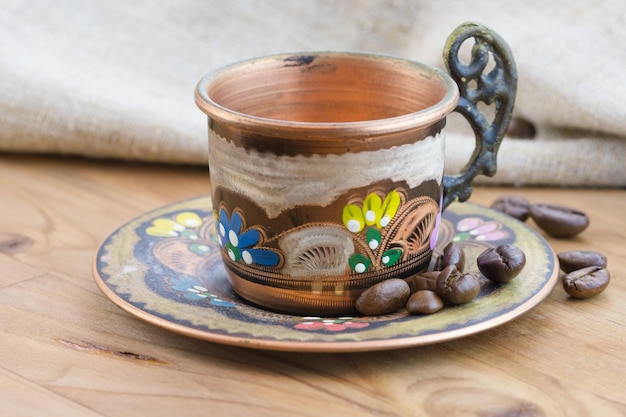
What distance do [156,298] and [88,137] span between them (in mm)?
654

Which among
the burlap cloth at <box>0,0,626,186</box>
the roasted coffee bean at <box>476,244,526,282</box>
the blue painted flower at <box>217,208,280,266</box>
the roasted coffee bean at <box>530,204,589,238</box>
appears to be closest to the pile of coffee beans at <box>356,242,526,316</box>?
the roasted coffee bean at <box>476,244,526,282</box>

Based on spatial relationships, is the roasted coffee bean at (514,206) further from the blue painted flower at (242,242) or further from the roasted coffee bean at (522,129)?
the blue painted flower at (242,242)

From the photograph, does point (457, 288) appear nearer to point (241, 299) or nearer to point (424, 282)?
point (424, 282)

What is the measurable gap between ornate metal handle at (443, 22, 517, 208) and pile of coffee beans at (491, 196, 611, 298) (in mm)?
149

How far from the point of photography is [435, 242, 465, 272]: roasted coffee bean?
0.98 meters

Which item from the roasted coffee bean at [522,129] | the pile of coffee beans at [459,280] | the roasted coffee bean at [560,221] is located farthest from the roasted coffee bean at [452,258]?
the roasted coffee bean at [522,129]

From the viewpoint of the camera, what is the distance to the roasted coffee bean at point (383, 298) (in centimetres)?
89

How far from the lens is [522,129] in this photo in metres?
1.52

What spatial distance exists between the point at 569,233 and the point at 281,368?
1.68ft

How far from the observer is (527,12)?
4.96 ft

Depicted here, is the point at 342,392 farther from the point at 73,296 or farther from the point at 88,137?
the point at 88,137

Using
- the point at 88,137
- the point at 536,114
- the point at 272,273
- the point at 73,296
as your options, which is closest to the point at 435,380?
the point at 272,273

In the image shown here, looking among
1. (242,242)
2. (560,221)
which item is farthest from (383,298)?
(560,221)

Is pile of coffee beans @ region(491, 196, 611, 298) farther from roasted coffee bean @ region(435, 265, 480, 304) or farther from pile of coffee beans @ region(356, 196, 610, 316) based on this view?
roasted coffee bean @ region(435, 265, 480, 304)
